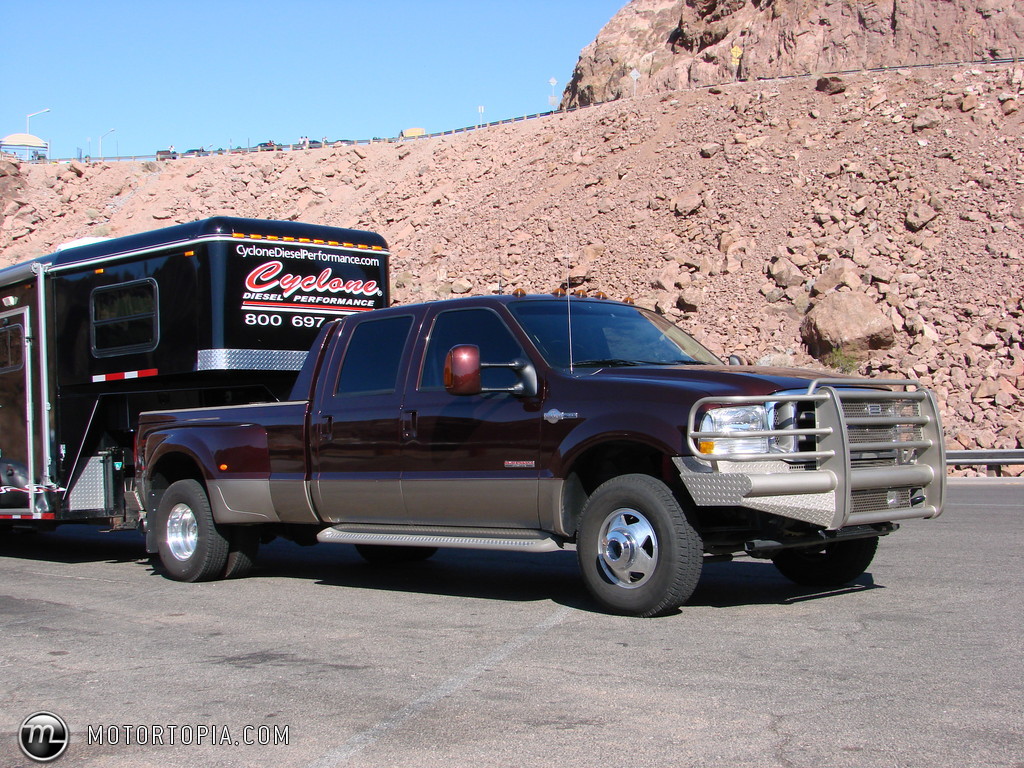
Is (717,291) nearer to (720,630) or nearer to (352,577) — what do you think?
(352,577)

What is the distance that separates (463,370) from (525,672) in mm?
2223

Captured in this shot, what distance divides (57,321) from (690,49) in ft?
Answer: 200

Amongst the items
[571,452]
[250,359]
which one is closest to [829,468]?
[571,452]

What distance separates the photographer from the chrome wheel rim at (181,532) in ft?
32.8

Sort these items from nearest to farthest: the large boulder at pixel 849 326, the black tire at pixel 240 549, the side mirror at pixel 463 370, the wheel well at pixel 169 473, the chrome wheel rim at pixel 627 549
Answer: the chrome wheel rim at pixel 627 549, the side mirror at pixel 463 370, the black tire at pixel 240 549, the wheel well at pixel 169 473, the large boulder at pixel 849 326

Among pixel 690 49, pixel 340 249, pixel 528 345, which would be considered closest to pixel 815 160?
pixel 690 49

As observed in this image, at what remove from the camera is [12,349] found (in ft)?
39.5

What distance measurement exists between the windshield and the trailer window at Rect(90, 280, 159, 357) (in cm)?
428

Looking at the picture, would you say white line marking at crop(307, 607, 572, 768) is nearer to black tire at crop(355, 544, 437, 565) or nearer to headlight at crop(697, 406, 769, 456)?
headlight at crop(697, 406, 769, 456)

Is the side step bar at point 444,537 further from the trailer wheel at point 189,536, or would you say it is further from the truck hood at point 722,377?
the trailer wheel at point 189,536

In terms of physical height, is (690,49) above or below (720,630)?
above

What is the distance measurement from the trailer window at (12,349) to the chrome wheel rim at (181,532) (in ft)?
9.83

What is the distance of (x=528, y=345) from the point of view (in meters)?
7.78

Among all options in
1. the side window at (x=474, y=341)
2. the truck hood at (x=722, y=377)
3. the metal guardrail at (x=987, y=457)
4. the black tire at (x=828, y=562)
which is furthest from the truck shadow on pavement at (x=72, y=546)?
the metal guardrail at (x=987, y=457)
